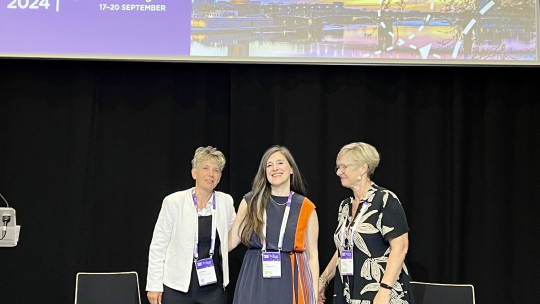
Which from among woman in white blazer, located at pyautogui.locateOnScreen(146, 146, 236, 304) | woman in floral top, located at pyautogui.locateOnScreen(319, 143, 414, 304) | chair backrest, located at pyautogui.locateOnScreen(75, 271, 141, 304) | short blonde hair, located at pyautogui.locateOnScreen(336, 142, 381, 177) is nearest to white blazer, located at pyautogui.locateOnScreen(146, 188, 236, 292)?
woman in white blazer, located at pyautogui.locateOnScreen(146, 146, 236, 304)

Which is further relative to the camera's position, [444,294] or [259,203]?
[444,294]

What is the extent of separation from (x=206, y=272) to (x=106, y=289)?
0.85 metres

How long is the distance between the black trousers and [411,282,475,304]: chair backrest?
4.06ft

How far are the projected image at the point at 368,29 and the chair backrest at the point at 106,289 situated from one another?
1.75 meters

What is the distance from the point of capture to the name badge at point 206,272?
11.4ft

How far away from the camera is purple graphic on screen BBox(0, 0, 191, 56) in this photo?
4570mm

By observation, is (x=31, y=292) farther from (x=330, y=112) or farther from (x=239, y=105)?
(x=330, y=112)

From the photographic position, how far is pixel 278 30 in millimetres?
4617

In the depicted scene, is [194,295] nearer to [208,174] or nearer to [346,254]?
[208,174]

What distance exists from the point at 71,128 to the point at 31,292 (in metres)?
1.36

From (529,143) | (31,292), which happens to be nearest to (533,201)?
(529,143)

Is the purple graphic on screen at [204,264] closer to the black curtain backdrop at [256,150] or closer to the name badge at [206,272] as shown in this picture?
the name badge at [206,272]

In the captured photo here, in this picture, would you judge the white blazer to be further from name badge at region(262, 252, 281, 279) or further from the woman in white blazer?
name badge at region(262, 252, 281, 279)

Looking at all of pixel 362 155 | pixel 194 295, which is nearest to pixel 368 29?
pixel 362 155
